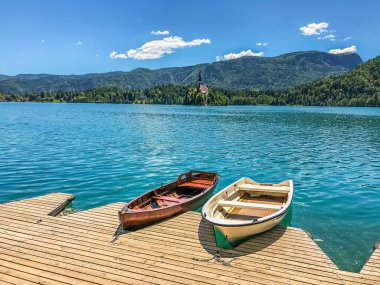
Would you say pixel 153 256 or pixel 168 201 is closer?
pixel 153 256

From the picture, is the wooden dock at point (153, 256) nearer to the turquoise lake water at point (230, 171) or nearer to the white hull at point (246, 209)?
the white hull at point (246, 209)

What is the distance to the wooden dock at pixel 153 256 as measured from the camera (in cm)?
937

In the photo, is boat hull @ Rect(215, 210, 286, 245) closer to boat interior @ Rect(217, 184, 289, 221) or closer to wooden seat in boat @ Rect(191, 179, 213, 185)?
boat interior @ Rect(217, 184, 289, 221)

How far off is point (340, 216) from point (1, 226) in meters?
16.7

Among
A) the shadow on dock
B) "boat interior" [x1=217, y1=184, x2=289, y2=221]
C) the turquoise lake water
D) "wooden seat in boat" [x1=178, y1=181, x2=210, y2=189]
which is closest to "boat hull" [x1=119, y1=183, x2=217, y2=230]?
the shadow on dock

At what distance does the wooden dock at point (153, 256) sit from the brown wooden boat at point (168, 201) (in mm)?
438

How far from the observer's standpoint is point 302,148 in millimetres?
40438

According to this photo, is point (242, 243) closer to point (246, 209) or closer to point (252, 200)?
point (246, 209)

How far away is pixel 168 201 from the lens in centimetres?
1569

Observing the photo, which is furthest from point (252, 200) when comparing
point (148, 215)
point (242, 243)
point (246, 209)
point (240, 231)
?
point (148, 215)

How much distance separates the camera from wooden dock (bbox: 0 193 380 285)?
937cm

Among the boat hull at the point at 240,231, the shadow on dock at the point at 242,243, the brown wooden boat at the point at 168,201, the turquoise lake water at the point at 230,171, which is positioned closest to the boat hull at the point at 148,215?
the brown wooden boat at the point at 168,201

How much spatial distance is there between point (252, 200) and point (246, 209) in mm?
1997

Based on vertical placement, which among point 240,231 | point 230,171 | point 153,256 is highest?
point 240,231
